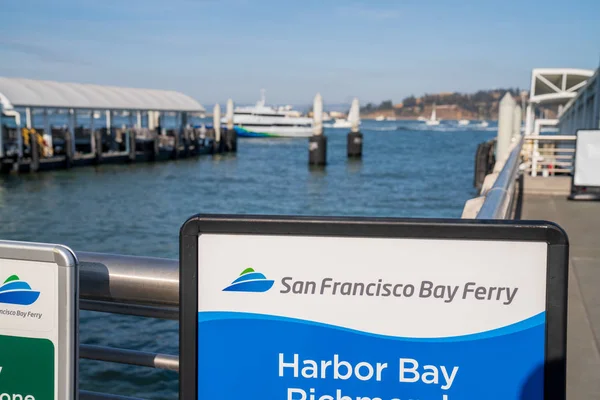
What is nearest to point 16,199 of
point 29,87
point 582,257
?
point 29,87

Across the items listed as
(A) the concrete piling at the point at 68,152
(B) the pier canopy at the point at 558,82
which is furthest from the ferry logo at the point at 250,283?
(A) the concrete piling at the point at 68,152

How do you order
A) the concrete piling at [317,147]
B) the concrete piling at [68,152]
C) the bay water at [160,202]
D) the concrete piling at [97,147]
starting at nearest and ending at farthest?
the bay water at [160,202], the concrete piling at [68,152], the concrete piling at [97,147], the concrete piling at [317,147]

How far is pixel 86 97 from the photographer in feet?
145

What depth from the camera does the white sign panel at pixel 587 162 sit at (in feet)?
36.4

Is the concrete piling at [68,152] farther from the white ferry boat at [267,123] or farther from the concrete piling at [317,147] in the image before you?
the white ferry boat at [267,123]

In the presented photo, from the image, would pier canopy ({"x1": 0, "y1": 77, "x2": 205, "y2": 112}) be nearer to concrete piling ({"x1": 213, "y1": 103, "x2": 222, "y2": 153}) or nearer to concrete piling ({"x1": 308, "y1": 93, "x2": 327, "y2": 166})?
concrete piling ({"x1": 213, "y1": 103, "x2": 222, "y2": 153})

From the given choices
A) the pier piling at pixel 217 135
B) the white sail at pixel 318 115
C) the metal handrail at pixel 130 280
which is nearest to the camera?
the metal handrail at pixel 130 280

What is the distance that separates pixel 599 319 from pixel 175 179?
107 feet

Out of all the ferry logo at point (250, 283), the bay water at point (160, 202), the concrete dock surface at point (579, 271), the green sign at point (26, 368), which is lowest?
the bay water at point (160, 202)

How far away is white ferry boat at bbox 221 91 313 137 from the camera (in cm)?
9400

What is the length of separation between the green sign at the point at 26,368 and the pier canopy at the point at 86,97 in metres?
36.7

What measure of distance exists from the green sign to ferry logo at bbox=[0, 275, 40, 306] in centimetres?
9

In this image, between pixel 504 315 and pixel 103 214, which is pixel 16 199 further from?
pixel 504 315

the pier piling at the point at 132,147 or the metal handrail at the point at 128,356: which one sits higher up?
the metal handrail at the point at 128,356
